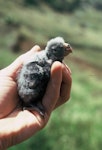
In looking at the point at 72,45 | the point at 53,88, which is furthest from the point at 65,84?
the point at 72,45

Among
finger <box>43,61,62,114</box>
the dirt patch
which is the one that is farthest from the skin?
the dirt patch

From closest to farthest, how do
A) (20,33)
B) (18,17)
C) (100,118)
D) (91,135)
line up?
(91,135)
(100,118)
(20,33)
(18,17)

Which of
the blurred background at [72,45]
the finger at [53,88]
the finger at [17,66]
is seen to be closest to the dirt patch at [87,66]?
the blurred background at [72,45]

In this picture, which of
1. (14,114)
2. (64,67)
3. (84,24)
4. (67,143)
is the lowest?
(84,24)

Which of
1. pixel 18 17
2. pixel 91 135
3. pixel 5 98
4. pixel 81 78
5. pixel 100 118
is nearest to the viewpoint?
pixel 5 98

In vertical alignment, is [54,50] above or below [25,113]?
above

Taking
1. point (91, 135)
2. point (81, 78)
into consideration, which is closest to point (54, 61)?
point (91, 135)

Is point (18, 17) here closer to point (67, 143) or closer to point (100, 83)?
point (100, 83)
